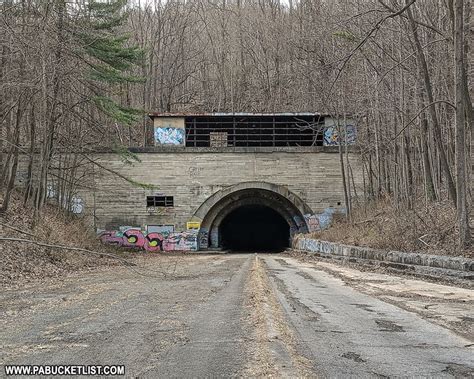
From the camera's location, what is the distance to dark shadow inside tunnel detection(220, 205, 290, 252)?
1743 inches

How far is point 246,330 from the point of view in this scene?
222 inches

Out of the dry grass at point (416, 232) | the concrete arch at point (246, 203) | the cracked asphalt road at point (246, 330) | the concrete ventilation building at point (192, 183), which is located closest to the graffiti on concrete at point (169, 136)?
the concrete ventilation building at point (192, 183)

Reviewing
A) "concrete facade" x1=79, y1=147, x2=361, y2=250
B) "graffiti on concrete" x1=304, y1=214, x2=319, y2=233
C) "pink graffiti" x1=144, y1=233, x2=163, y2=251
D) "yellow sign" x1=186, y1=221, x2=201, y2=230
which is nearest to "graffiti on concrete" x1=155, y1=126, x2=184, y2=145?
"concrete facade" x1=79, y1=147, x2=361, y2=250

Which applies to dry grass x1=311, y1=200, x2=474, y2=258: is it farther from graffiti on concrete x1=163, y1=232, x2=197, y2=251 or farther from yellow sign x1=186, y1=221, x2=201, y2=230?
graffiti on concrete x1=163, y1=232, x2=197, y2=251

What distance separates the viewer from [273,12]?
145 ft

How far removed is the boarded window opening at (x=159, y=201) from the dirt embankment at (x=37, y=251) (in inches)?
313

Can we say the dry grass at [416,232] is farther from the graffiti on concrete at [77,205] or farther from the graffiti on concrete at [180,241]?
the graffiti on concrete at [77,205]

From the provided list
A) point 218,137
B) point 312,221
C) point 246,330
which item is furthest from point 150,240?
point 246,330

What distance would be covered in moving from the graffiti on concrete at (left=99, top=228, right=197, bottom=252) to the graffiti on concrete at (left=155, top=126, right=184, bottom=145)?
5730mm

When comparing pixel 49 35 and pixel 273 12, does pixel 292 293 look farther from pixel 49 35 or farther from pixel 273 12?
pixel 273 12

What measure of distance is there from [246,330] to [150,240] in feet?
85.7

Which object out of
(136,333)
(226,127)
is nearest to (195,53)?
(226,127)

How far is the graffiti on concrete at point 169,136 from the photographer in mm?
31594

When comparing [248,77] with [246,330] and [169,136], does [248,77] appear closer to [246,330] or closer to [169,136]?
[169,136]
